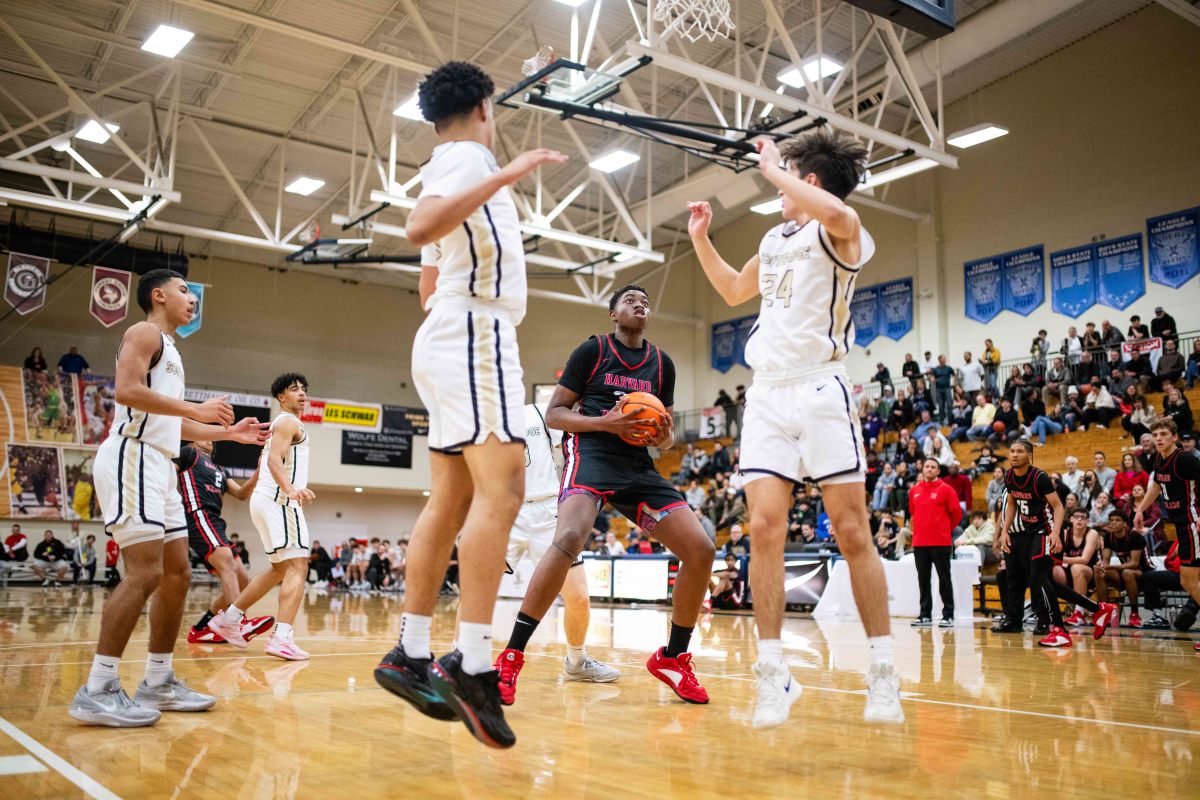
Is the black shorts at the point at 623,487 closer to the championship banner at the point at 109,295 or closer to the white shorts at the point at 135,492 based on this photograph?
the white shorts at the point at 135,492

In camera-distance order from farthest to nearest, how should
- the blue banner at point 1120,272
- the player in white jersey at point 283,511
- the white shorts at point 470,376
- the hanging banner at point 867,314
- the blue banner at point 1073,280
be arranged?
the hanging banner at point 867,314 → the blue banner at point 1073,280 → the blue banner at point 1120,272 → the player in white jersey at point 283,511 → the white shorts at point 470,376

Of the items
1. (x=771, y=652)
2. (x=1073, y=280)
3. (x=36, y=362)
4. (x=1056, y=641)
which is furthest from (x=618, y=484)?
(x=36, y=362)

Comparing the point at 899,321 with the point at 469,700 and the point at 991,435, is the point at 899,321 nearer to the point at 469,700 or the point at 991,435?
the point at 991,435

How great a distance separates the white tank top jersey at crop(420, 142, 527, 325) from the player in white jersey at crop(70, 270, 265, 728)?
1.33 meters

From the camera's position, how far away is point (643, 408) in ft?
14.3

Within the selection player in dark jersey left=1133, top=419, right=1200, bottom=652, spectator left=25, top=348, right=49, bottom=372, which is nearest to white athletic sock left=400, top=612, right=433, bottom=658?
player in dark jersey left=1133, top=419, right=1200, bottom=652

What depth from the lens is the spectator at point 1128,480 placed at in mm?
11727

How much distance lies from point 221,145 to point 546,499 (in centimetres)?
1842

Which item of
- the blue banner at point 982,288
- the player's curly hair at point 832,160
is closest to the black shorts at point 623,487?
the player's curly hair at point 832,160

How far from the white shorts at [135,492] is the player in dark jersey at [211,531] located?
325 centimetres

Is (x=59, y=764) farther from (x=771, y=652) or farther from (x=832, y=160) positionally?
(x=832, y=160)

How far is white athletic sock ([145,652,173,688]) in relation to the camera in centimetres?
376

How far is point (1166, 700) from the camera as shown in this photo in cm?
424

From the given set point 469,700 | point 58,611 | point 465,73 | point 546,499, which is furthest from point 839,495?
point 58,611
